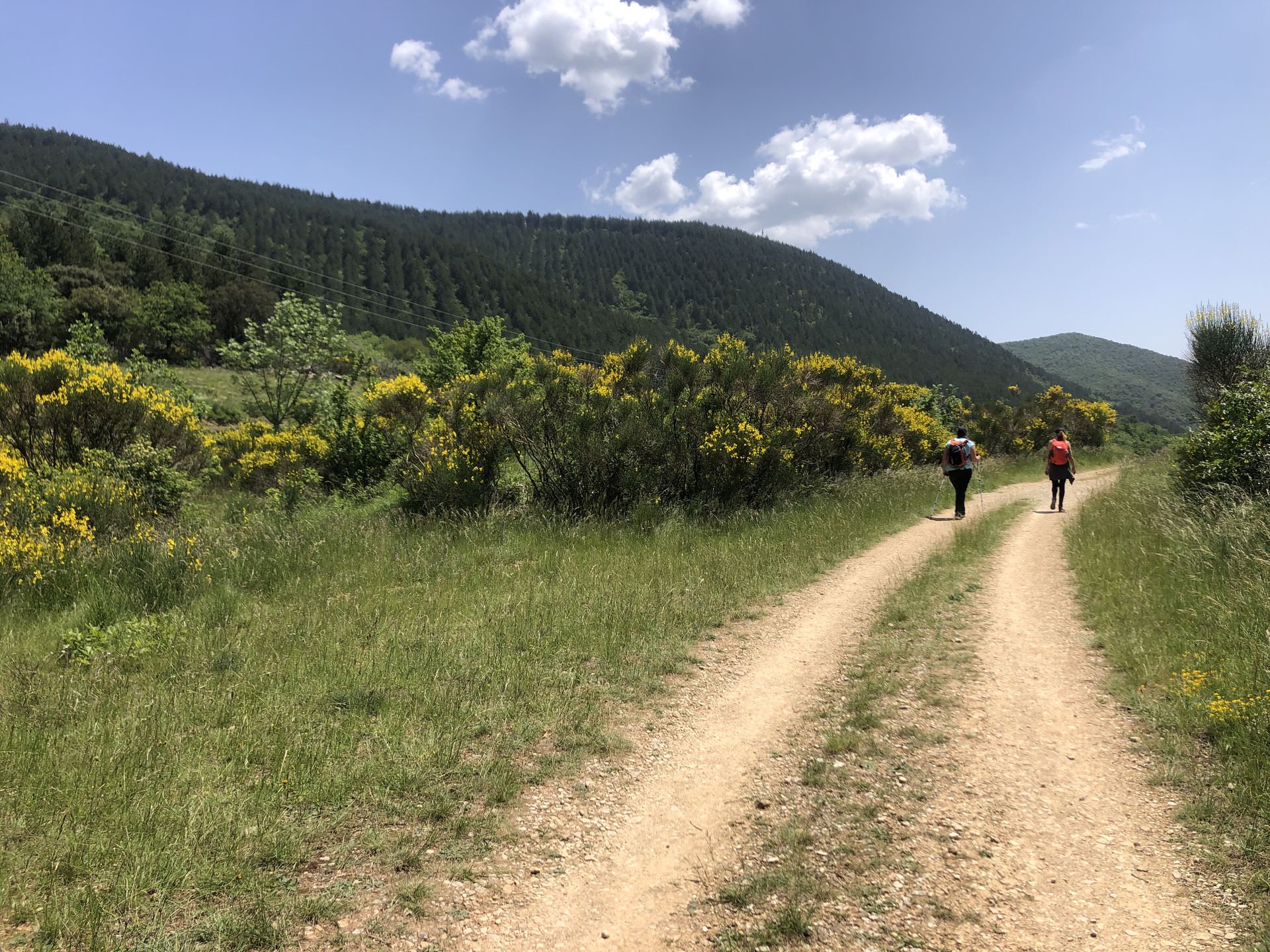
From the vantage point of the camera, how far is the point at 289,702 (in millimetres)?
4066

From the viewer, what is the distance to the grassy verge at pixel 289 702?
261cm

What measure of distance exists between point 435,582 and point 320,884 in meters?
4.51

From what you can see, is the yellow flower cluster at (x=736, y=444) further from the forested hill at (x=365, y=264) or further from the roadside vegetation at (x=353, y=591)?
the forested hill at (x=365, y=264)

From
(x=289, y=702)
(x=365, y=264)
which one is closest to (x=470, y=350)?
(x=289, y=702)

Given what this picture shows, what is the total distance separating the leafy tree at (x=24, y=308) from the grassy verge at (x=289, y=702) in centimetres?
4997

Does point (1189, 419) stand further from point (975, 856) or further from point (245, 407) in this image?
point (245, 407)

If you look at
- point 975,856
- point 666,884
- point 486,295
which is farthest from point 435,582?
point 486,295

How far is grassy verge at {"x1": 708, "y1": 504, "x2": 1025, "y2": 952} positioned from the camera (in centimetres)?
255

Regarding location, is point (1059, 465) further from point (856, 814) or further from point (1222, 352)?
point (856, 814)

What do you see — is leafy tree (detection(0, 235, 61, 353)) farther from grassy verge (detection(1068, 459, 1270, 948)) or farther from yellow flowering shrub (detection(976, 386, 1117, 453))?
yellow flowering shrub (detection(976, 386, 1117, 453))

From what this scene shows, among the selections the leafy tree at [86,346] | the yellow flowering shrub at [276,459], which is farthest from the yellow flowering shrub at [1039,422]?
the leafy tree at [86,346]

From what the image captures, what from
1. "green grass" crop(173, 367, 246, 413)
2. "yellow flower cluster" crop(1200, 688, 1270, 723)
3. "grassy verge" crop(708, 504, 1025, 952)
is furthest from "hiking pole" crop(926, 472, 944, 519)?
"green grass" crop(173, 367, 246, 413)

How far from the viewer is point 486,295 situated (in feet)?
464

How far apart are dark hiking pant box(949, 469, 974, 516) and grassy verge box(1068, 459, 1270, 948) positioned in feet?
9.48
